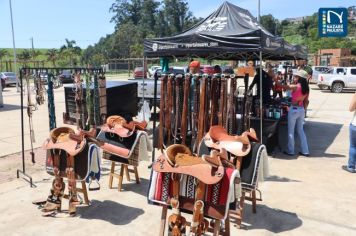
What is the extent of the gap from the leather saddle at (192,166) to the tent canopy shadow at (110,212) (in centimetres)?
131

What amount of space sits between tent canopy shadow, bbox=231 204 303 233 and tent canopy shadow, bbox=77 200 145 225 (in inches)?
47.7

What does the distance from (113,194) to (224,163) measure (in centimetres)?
230

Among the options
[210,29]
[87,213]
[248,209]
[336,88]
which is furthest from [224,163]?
[336,88]

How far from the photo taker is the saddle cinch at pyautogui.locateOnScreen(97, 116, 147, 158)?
499 cm

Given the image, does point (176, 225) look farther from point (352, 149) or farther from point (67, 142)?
point (352, 149)


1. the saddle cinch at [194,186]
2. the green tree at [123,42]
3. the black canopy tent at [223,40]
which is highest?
the green tree at [123,42]

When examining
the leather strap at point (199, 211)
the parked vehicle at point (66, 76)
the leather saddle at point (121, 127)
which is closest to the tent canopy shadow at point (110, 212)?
the leather saddle at point (121, 127)

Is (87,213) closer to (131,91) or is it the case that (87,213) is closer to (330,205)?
(330,205)

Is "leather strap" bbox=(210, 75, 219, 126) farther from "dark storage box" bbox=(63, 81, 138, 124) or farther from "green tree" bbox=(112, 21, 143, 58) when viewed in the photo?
"green tree" bbox=(112, 21, 143, 58)

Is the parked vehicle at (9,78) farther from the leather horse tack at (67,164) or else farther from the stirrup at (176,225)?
the stirrup at (176,225)

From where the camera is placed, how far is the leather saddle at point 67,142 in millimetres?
4223

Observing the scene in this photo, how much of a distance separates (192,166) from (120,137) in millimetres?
2138

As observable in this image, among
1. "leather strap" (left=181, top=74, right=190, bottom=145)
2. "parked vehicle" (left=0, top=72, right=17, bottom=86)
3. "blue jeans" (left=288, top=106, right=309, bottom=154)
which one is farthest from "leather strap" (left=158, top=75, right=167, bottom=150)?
"parked vehicle" (left=0, top=72, right=17, bottom=86)

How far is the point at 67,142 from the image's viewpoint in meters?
4.35
